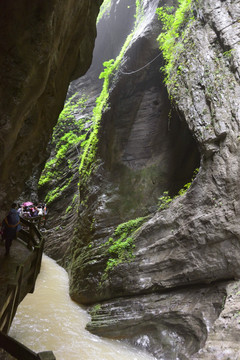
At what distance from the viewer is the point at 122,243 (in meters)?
10.9

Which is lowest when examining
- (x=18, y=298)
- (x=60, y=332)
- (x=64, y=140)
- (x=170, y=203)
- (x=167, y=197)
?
(x=60, y=332)

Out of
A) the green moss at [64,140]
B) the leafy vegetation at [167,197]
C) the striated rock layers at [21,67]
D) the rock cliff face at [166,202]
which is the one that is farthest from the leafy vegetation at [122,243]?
the green moss at [64,140]

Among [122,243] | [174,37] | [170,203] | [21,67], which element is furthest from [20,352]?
[174,37]

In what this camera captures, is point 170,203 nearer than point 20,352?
No

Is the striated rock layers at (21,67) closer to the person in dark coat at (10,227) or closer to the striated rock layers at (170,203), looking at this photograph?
the person in dark coat at (10,227)

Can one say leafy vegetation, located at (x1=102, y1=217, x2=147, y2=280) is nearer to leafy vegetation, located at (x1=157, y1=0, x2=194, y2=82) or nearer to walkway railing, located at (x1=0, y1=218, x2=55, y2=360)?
walkway railing, located at (x1=0, y1=218, x2=55, y2=360)

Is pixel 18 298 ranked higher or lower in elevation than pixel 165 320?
higher

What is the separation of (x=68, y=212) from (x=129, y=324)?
34.7 feet

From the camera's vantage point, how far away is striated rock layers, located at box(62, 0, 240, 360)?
8.41 meters

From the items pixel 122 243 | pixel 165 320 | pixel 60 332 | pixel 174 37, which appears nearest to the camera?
pixel 165 320

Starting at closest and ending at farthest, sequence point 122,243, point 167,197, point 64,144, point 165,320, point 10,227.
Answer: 1. point 10,227
2. point 165,320
3. point 122,243
4. point 167,197
5. point 64,144

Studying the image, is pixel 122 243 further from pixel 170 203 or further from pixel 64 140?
pixel 64 140

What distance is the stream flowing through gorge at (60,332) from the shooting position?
316 inches

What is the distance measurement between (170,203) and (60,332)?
5.79 metres
